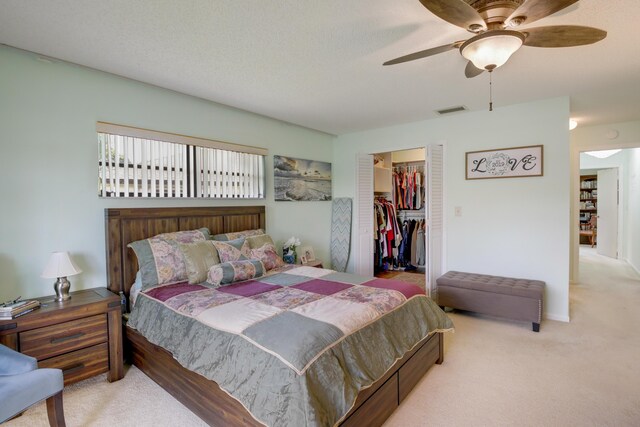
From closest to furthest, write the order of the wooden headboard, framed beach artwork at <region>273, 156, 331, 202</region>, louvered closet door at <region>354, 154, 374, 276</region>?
1. the wooden headboard
2. framed beach artwork at <region>273, 156, 331, 202</region>
3. louvered closet door at <region>354, 154, 374, 276</region>

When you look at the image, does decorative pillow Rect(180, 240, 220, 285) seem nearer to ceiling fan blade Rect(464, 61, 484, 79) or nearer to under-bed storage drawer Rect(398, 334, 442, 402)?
under-bed storage drawer Rect(398, 334, 442, 402)

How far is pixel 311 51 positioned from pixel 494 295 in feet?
9.74

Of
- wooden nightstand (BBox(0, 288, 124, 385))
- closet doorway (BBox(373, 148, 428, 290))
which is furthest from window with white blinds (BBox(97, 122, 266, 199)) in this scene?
closet doorway (BBox(373, 148, 428, 290))

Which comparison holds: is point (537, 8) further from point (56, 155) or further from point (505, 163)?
point (56, 155)

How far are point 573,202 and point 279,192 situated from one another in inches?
173

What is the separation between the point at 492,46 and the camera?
1.69 m

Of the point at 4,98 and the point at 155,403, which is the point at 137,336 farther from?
the point at 4,98

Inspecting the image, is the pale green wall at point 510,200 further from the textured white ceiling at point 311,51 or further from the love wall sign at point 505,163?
the textured white ceiling at point 311,51

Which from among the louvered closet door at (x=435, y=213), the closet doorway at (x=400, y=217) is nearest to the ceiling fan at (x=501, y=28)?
the louvered closet door at (x=435, y=213)

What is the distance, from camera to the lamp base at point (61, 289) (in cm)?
231

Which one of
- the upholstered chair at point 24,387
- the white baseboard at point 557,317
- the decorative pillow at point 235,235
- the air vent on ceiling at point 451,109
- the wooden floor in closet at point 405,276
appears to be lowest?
the white baseboard at point 557,317

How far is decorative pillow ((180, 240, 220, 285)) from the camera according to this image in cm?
266

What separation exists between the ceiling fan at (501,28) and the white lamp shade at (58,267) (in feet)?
8.98

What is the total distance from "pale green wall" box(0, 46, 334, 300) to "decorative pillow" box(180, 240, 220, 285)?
0.69 meters
